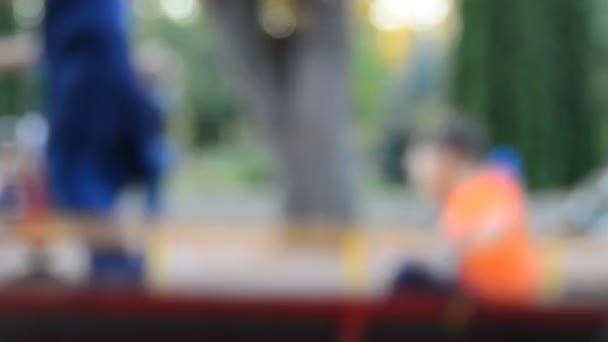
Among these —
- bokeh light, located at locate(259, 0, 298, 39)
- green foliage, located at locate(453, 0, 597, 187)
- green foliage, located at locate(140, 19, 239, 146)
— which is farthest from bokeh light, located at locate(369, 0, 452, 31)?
bokeh light, located at locate(259, 0, 298, 39)

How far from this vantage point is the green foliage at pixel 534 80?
7.30 meters

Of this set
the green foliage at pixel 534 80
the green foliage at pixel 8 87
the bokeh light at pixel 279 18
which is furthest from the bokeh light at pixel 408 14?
the green foliage at pixel 8 87

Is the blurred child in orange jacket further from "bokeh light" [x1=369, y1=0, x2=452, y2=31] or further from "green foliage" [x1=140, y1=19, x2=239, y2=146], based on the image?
"green foliage" [x1=140, y1=19, x2=239, y2=146]

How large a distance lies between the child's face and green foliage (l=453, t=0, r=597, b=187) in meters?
4.44

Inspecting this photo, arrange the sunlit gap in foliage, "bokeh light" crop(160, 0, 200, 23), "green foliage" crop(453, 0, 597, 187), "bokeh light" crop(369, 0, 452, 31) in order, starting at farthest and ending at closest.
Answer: "bokeh light" crop(160, 0, 200, 23) < "bokeh light" crop(369, 0, 452, 31) < "green foliage" crop(453, 0, 597, 187) < the sunlit gap in foliage

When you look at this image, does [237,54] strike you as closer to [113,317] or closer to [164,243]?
[164,243]

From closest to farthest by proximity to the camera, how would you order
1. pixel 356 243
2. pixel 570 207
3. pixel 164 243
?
pixel 164 243 → pixel 570 207 → pixel 356 243

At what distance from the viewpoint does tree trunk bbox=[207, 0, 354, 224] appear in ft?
17.5

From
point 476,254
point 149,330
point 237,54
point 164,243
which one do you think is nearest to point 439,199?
point 476,254

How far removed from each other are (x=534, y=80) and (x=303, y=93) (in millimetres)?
2476

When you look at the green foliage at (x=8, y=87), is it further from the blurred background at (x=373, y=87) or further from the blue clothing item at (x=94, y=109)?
the blue clothing item at (x=94, y=109)

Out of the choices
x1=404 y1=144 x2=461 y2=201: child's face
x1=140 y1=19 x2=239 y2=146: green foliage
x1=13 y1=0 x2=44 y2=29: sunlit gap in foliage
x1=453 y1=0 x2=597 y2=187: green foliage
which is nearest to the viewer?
x1=404 y1=144 x2=461 y2=201: child's face

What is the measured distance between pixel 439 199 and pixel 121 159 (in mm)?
800

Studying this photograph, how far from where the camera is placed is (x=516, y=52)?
7.62 m
